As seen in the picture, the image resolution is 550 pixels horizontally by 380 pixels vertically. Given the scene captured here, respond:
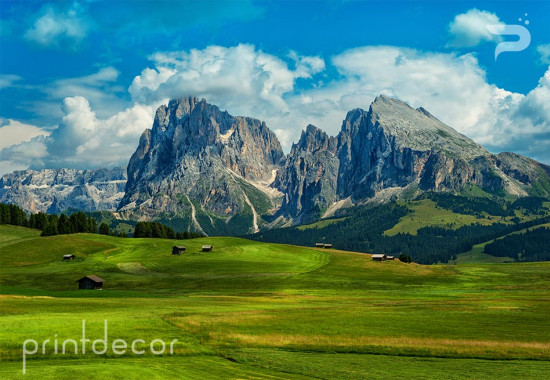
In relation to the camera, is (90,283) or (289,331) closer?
(289,331)

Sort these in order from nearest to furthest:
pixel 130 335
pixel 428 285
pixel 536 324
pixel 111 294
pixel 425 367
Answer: pixel 425 367
pixel 130 335
pixel 536 324
pixel 111 294
pixel 428 285

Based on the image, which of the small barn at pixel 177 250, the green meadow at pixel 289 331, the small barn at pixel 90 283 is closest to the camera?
the green meadow at pixel 289 331

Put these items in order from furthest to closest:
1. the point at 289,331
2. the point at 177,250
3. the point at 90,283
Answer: the point at 177,250
the point at 90,283
the point at 289,331

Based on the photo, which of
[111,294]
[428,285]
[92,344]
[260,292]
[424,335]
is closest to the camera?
[92,344]

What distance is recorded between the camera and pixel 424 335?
5162cm

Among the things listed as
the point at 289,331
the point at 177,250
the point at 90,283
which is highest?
the point at 177,250

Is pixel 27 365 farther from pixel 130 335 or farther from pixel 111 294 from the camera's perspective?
pixel 111 294

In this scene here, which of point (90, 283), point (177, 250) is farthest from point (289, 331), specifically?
point (177, 250)

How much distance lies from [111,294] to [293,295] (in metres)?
39.5

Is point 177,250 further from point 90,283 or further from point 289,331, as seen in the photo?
point 289,331

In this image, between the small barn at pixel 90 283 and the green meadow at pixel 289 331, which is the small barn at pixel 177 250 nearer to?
the green meadow at pixel 289 331

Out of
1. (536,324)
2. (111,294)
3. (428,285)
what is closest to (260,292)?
(111,294)

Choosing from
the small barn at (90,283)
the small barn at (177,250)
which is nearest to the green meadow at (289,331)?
the small barn at (90,283)

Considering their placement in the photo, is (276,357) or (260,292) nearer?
(276,357)
